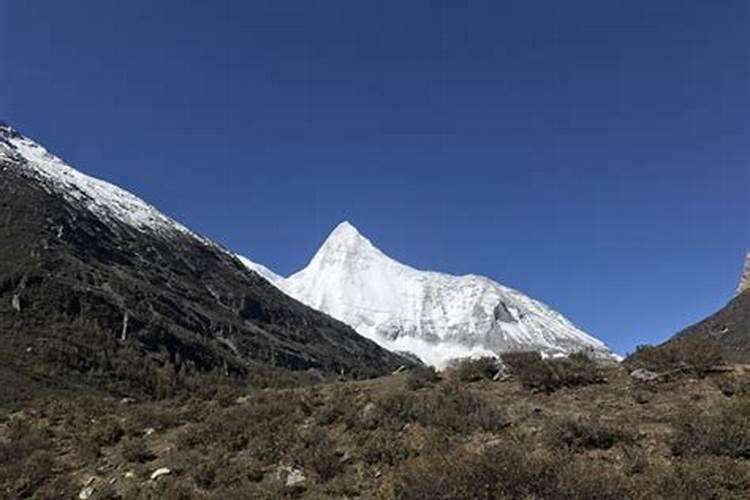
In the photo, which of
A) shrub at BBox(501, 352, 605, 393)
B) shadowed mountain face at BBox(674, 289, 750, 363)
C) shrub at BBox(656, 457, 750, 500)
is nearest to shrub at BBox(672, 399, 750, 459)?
shrub at BBox(656, 457, 750, 500)

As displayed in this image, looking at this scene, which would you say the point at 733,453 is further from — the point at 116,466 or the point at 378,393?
the point at 116,466

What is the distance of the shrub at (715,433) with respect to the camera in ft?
45.3

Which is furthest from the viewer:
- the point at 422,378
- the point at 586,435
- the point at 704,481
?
the point at 422,378

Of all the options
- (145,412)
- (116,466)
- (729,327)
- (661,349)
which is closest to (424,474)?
(116,466)

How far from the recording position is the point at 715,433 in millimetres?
14125

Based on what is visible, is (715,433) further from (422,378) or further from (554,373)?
(422,378)

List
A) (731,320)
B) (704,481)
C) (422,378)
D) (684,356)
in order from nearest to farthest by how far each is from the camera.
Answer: (704,481) < (684,356) < (422,378) < (731,320)

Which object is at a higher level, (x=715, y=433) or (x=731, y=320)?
(x=731, y=320)

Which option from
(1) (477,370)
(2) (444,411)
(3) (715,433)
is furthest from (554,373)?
(3) (715,433)

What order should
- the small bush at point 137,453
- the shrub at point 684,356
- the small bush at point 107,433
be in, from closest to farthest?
1. the small bush at point 137,453
2. the shrub at point 684,356
3. the small bush at point 107,433

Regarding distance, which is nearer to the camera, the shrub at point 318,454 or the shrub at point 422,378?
the shrub at point 318,454

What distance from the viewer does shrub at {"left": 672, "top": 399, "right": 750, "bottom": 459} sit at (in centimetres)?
1380

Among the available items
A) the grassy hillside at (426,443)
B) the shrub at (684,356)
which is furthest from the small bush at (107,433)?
the shrub at (684,356)

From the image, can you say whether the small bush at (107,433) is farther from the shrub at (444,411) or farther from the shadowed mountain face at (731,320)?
the shadowed mountain face at (731,320)
